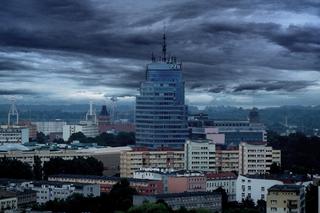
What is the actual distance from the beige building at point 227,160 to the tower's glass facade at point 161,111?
6723mm

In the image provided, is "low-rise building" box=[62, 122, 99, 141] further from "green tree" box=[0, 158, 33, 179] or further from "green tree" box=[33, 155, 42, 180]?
"green tree" box=[0, 158, 33, 179]

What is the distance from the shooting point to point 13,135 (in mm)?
49500

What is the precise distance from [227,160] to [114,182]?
8.62 metres

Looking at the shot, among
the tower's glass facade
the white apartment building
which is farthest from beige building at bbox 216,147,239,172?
the white apartment building

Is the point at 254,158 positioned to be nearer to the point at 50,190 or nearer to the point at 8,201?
the point at 50,190

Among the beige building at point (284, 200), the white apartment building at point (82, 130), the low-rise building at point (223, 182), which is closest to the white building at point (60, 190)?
the low-rise building at point (223, 182)

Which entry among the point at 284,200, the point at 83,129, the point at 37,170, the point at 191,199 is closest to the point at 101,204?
the point at 191,199

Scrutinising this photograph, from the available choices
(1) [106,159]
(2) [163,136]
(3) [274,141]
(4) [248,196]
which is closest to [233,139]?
(3) [274,141]

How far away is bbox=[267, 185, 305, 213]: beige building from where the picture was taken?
21.7 metres

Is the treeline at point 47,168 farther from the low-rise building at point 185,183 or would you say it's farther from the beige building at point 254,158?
the beige building at point 254,158

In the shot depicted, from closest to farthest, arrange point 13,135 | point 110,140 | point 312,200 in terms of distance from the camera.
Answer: point 312,200 < point 13,135 < point 110,140

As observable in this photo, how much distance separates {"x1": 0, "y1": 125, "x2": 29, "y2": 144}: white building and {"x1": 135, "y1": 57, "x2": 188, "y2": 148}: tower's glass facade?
971 centimetres

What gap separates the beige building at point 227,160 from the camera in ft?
114

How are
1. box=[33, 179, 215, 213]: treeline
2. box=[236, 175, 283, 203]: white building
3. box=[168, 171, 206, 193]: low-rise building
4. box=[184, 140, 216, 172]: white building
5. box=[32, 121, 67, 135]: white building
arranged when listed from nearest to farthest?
box=[33, 179, 215, 213]: treeline → box=[236, 175, 283, 203]: white building → box=[168, 171, 206, 193]: low-rise building → box=[184, 140, 216, 172]: white building → box=[32, 121, 67, 135]: white building
